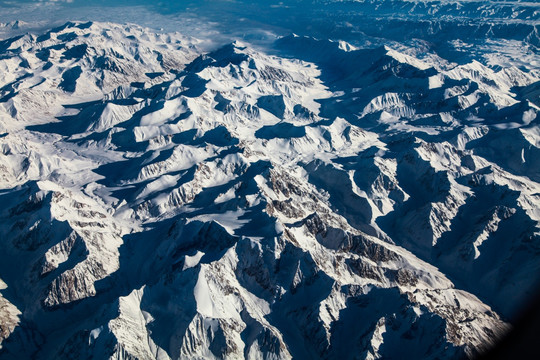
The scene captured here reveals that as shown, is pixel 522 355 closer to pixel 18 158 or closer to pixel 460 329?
pixel 460 329

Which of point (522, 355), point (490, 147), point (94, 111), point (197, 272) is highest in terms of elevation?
point (522, 355)

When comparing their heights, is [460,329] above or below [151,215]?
above

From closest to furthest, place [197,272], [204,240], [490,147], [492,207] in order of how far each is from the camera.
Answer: [197,272] → [204,240] → [492,207] → [490,147]

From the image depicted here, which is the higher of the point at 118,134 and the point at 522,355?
the point at 522,355

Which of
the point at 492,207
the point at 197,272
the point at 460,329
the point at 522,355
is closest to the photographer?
the point at 522,355

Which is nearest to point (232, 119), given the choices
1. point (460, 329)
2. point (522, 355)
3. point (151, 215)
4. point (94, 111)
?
point (94, 111)

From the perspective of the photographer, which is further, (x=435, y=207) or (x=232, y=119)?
(x=232, y=119)

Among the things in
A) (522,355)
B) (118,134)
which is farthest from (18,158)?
(522,355)

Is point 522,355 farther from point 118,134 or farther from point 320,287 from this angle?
point 118,134

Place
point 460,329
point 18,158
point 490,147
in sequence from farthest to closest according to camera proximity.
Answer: point 490,147
point 18,158
point 460,329
